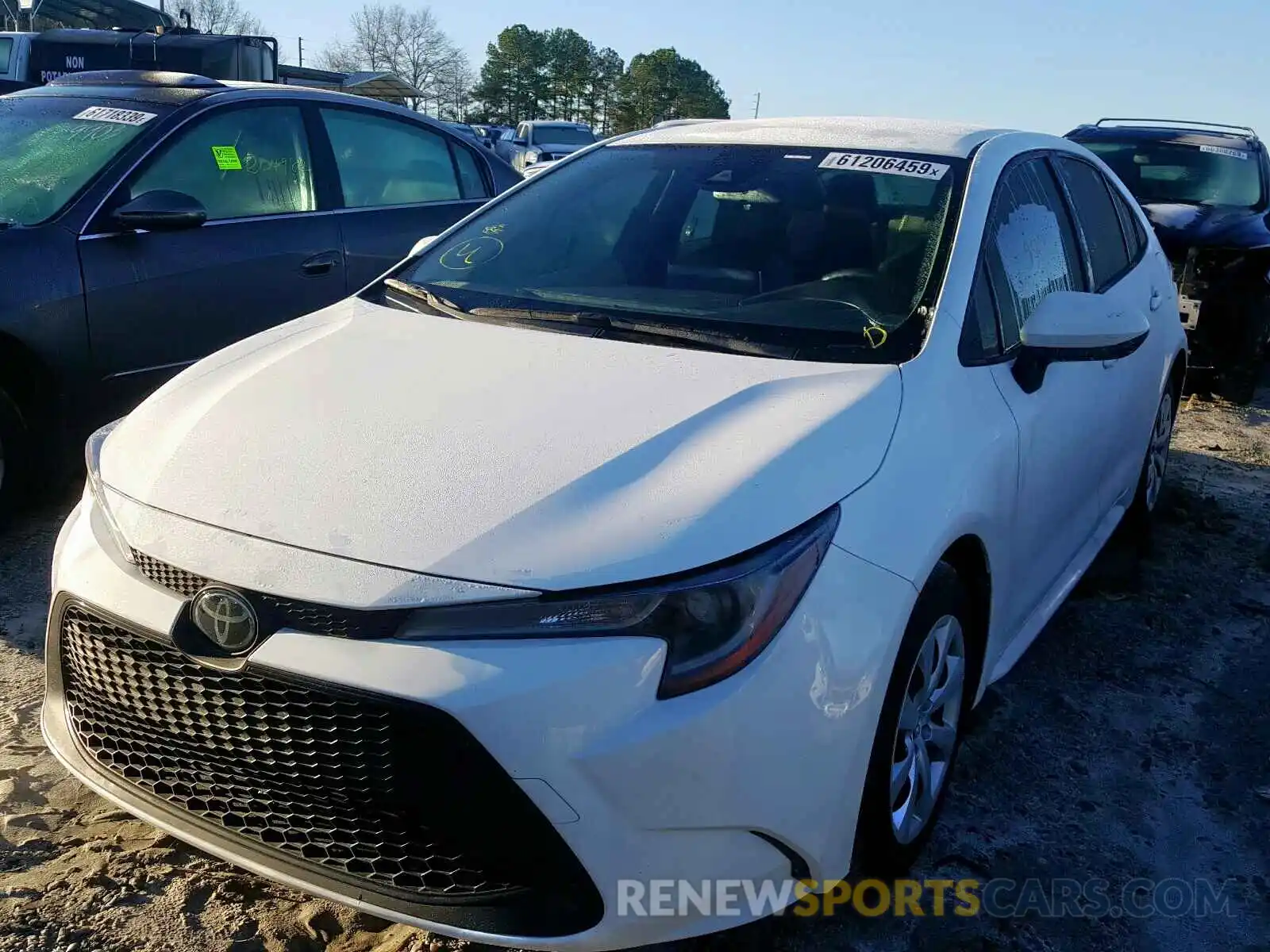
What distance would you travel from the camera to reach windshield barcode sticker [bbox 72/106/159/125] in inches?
184

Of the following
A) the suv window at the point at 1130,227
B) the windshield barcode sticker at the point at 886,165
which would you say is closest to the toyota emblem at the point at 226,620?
the windshield barcode sticker at the point at 886,165

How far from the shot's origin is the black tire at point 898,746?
2.19m

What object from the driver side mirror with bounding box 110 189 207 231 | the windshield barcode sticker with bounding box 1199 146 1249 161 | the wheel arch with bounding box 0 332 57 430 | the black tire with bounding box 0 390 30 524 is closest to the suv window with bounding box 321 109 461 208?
the driver side mirror with bounding box 110 189 207 231

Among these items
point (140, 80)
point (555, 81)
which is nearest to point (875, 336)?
point (140, 80)

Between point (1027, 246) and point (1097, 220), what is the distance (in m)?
0.91

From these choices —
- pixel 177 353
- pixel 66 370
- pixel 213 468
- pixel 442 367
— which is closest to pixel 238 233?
pixel 177 353

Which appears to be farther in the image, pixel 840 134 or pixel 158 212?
pixel 158 212

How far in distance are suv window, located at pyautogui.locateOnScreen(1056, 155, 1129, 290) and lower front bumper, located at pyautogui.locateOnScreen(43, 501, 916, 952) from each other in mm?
2163

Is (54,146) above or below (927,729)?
above

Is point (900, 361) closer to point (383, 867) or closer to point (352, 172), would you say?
point (383, 867)

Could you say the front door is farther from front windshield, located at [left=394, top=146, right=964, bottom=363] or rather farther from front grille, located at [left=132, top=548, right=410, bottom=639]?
front grille, located at [left=132, top=548, right=410, bottom=639]

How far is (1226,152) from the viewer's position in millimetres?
8211

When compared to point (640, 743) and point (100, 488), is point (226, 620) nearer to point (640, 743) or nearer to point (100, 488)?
point (100, 488)

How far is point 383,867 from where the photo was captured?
1970mm
